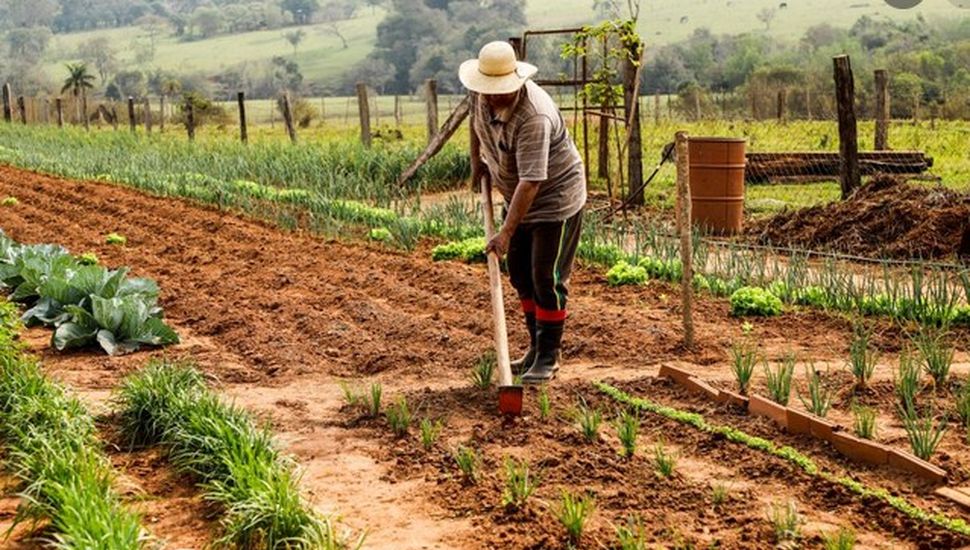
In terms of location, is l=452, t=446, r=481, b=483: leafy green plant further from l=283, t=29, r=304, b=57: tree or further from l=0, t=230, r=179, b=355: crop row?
l=283, t=29, r=304, b=57: tree

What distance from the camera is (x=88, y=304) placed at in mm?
7656

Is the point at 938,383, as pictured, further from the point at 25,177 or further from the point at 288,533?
the point at 25,177

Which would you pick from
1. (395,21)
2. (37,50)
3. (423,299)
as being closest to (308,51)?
(395,21)

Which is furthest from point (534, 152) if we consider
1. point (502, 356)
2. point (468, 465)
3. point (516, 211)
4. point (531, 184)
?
point (468, 465)

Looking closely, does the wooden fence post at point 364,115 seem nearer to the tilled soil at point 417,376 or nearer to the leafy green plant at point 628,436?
the tilled soil at point 417,376

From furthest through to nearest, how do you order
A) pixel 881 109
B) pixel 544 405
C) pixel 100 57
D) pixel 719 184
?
pixel 100 57, pixel 881 109, pixel 719 184, pixel 544 405

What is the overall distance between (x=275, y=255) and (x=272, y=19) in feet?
462

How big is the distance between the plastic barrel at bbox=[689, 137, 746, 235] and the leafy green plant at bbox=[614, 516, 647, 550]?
7.58 meters

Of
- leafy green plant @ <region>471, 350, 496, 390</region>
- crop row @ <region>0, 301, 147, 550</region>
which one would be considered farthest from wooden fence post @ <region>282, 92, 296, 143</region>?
crop row @ <region>0, 301, 147, 550</region>

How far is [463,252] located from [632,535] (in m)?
6.00

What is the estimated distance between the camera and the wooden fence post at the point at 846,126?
40.6ft

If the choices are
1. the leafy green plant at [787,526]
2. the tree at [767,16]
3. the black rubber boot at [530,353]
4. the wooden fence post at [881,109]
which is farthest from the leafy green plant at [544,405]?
the tree at [767,16]

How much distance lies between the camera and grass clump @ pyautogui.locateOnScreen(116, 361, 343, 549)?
4125 mm

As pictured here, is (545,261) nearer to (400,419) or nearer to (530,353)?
(530,353)
